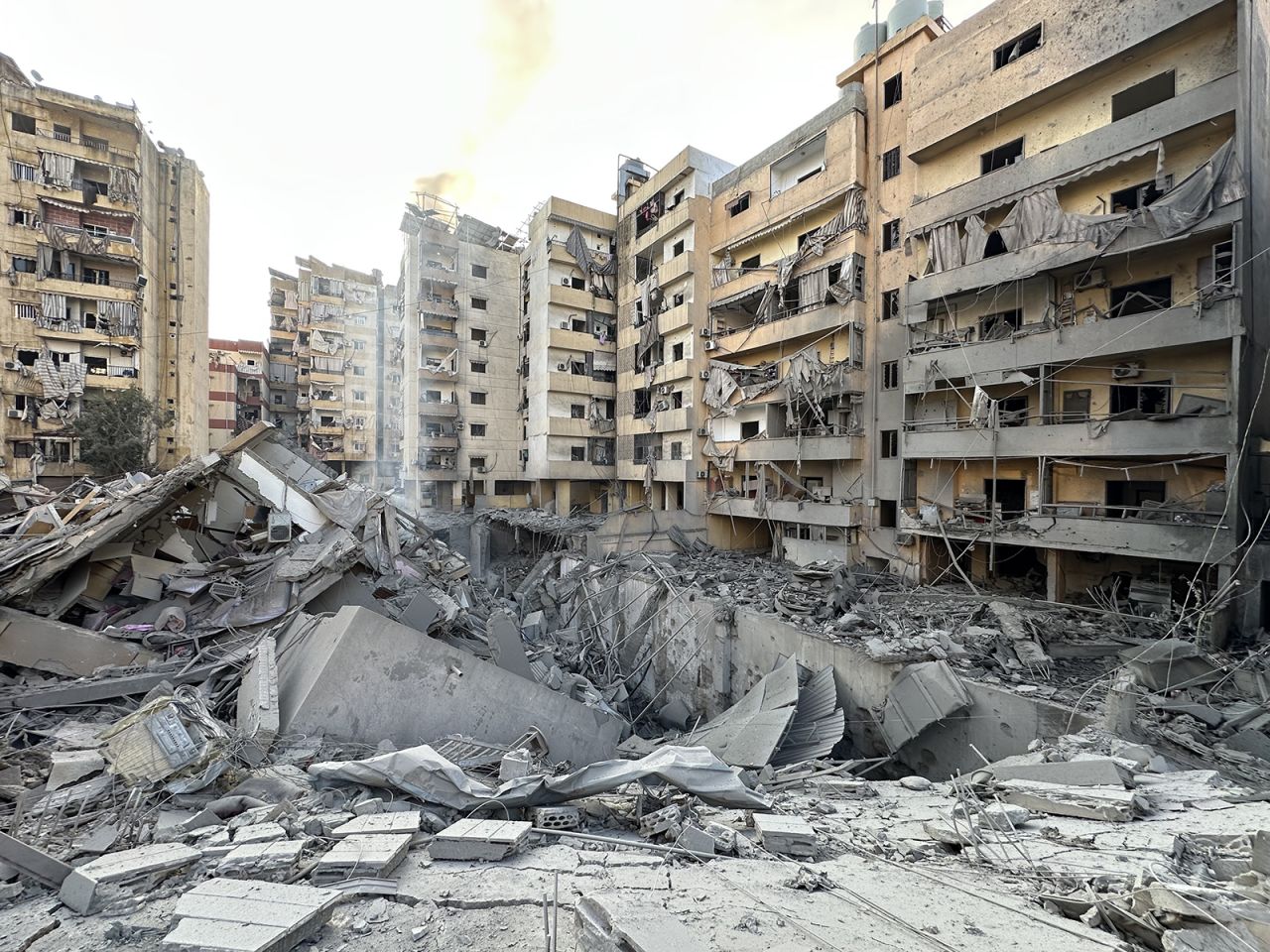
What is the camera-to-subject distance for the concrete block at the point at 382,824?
14.2 feet

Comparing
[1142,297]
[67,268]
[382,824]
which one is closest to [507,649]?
[382,824]

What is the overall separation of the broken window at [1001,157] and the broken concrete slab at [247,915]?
20.5m

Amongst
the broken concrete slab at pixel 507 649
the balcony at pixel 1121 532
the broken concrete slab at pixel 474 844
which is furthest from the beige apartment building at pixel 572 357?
the broken concrete slab at pixel 474 844

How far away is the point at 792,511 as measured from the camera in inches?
822

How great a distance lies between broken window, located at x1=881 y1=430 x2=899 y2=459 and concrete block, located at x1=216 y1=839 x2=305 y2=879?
18582 millimetres

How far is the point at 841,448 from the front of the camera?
1958 cm

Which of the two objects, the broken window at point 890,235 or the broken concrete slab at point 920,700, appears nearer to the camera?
the broken concrete slab at point 920,700

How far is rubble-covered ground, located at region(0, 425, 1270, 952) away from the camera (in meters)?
3.47

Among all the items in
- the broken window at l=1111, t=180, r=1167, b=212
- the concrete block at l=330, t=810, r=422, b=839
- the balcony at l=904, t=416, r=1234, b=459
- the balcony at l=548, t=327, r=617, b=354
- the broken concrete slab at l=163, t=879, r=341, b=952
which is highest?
the balcony at l=548, t=327, r=617, b=354

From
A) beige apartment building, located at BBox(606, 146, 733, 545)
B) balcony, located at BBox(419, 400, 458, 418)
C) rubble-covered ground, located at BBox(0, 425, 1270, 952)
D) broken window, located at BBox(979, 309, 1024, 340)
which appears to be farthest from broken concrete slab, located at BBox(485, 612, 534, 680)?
balcony, located at BBox(419, 400, 458, 418)

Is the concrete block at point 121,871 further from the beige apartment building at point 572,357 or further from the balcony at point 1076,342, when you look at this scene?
the beige apartment building at point 572,357

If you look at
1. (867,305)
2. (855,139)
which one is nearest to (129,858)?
(867,305)

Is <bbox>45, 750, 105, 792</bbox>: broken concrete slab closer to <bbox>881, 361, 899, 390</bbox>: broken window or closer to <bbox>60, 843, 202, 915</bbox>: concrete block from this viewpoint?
<bbox>60, 843, 202, 915</bbox>: concrete block

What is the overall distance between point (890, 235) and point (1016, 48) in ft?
17.7
